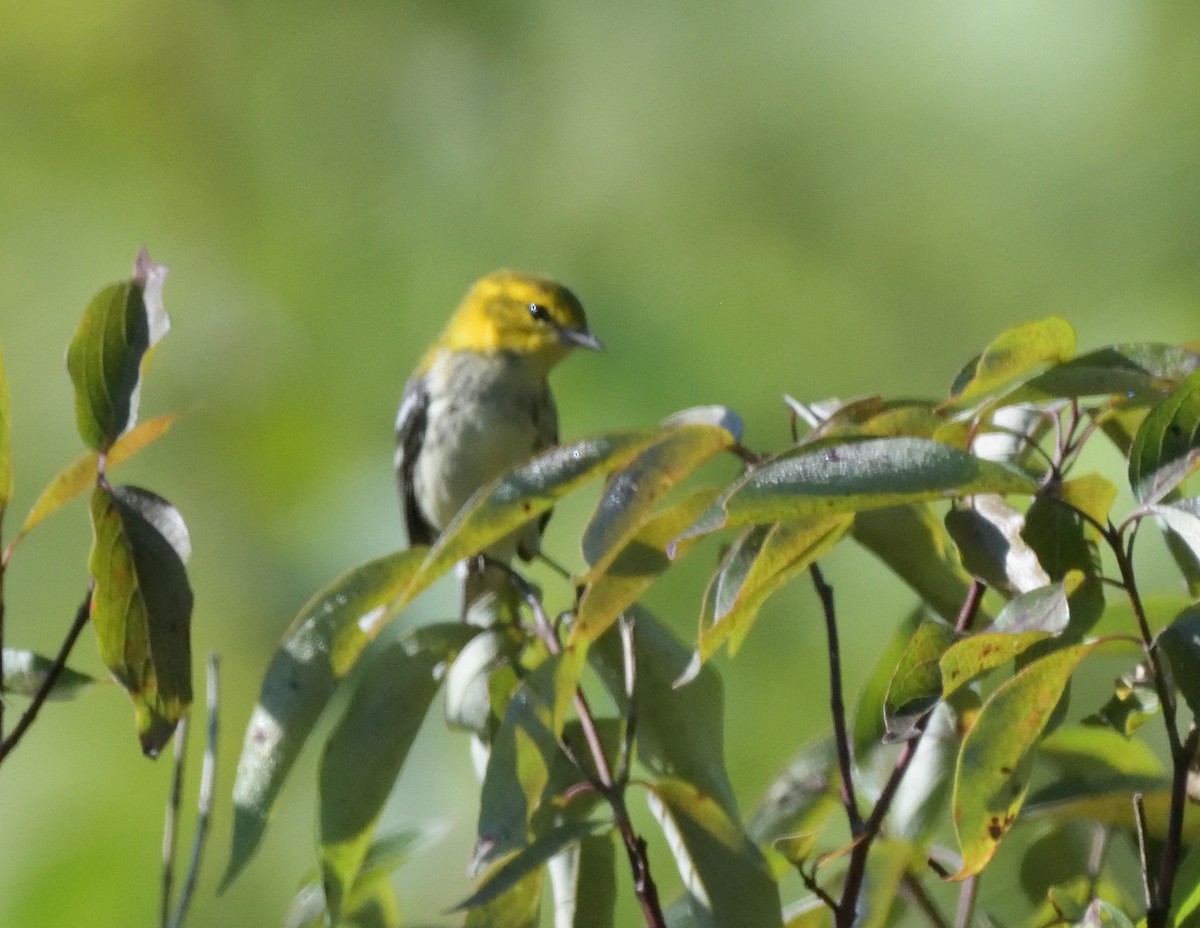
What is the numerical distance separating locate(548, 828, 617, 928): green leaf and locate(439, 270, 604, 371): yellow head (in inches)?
55.9

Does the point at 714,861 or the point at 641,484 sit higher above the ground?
the point at 641,484

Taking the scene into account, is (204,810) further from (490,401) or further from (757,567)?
(490,401)

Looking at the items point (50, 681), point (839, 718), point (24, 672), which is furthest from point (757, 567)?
point (24, 672)

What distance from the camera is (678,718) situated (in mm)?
999

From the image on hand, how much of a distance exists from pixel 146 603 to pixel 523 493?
0.25 metres

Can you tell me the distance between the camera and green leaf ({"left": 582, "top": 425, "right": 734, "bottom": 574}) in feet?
2.62

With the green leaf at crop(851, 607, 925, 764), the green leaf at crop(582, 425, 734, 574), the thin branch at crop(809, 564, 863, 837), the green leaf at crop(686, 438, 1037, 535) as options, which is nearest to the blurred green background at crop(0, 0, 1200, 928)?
the green leaf at crop(851, 607, 925, 764)

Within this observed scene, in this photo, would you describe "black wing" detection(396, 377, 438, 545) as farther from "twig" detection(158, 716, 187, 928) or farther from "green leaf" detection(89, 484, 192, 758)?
"green leaf" detection(89, 484, 192, 758)

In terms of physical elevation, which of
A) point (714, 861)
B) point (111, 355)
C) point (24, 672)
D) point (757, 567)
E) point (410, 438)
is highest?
point (111, 355)

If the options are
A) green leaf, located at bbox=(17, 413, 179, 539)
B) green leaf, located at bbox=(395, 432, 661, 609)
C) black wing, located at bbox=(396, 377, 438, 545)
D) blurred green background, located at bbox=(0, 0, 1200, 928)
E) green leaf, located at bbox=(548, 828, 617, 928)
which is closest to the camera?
green leaf, located at bbox=(395, 432, 661, 609)

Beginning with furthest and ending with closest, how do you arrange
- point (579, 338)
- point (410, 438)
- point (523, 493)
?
point (410, 438)
point (579, 338)
point (523, 493)

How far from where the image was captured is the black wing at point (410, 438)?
254 centimetres

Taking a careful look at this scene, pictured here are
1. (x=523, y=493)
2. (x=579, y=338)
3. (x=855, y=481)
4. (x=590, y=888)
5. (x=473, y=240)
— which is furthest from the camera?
(x=473, y=240)

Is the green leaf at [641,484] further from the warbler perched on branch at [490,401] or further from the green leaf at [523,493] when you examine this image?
the warbler perched on branch at [490,401]
